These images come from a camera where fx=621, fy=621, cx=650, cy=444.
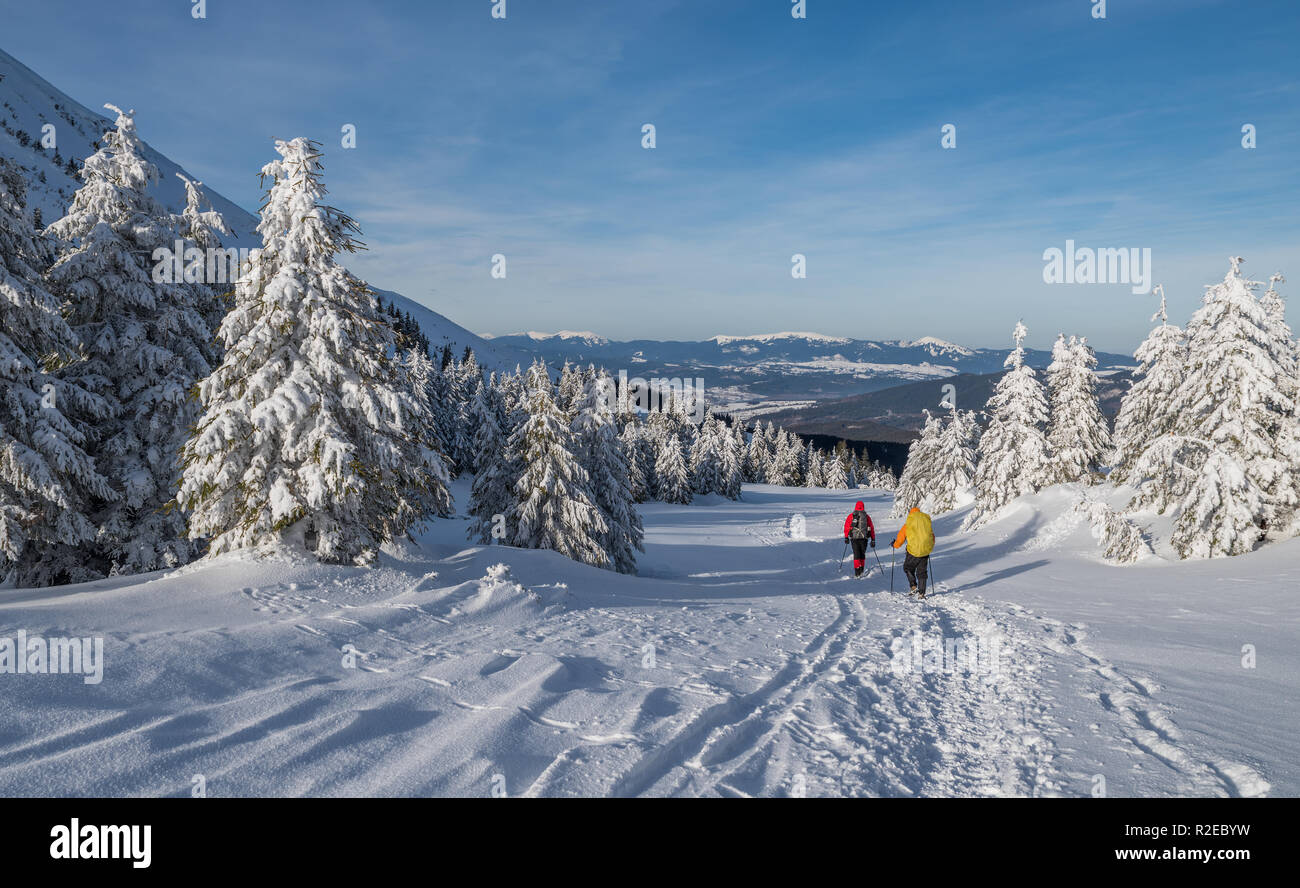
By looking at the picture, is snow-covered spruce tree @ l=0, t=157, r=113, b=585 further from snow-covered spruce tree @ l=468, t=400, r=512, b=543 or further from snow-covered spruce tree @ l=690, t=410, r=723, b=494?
snow-covered spruce tree @ l=690, t=410, r=723, b=494

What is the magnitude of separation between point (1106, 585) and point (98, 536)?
75.3 feet

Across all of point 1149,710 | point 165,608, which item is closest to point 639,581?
point 165,608

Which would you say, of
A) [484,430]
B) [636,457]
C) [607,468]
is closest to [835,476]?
[636,457]

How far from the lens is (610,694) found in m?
5.85

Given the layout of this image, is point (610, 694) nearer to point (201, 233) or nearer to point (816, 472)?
point (201, 233)

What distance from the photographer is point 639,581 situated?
48.0ft

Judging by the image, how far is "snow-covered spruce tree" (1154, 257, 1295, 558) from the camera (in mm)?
16125

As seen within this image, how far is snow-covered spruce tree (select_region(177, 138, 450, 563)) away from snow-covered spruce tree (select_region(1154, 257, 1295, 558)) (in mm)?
19482

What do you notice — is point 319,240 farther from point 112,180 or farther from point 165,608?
point 112,180

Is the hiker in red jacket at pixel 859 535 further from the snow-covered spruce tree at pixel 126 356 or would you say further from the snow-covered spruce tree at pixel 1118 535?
the snow-covered spruce tree at pixel 126 356

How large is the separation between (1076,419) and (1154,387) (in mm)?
10021

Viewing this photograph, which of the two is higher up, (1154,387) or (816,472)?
(1154,387)

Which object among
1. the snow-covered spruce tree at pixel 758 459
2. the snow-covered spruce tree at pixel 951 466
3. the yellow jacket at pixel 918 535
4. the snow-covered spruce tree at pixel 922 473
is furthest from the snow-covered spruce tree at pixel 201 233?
the snow-covered spruce tree at pixel 758 459

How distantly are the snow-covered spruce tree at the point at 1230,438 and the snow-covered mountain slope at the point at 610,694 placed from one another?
568cm
